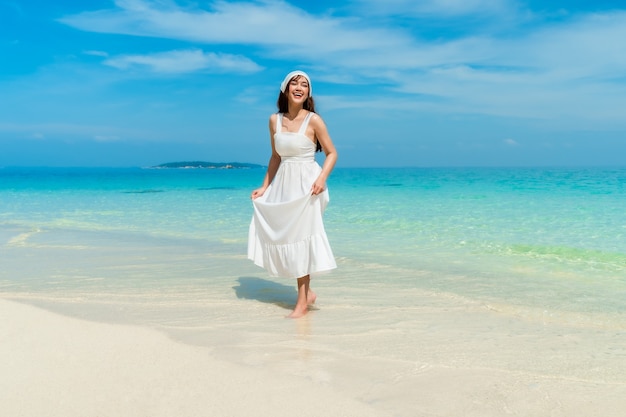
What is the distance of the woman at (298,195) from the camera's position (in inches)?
188

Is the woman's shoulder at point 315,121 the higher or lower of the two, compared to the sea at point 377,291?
higher

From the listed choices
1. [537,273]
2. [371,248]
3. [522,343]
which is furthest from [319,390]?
[371,248]

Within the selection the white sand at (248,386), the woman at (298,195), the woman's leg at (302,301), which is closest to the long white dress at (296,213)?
the woman at (298,195)

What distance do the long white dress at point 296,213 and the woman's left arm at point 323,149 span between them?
0.07m

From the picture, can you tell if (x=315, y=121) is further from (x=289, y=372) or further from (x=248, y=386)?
(x=248, y=386)

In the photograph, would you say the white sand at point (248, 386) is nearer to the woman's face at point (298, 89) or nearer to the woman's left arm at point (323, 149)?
the woman's left arm at point (323, 149)

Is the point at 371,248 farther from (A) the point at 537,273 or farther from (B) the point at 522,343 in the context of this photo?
(B) the point at 522,343

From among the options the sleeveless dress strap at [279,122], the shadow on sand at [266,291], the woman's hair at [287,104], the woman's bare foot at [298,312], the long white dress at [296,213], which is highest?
the woman's hair at [287,104]

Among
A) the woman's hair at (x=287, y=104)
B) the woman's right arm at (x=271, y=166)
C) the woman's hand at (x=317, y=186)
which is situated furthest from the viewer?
the woman's right arm at (x=271, y=166)

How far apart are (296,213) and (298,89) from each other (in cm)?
109

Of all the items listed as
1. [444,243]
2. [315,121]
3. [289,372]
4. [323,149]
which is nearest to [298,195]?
[323,149]

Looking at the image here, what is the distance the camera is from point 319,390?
298 centimetres

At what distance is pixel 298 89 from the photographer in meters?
4.76

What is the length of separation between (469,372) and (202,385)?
161 centimetres
